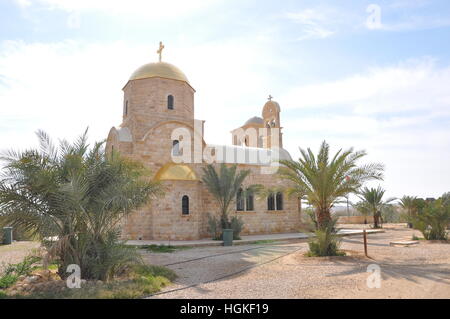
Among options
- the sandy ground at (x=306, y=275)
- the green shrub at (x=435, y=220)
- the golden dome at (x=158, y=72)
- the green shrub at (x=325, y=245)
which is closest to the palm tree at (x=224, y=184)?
the sandy ground at (x=306, y=275)

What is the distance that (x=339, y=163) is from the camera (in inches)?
432

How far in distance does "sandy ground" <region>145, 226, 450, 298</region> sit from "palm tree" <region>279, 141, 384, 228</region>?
1.88 metres

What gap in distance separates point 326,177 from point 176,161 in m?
9.44

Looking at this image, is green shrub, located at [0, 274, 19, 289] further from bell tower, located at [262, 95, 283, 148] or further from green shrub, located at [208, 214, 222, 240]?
bell tower, located at [262, 95, 283, 148]

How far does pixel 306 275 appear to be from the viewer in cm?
767

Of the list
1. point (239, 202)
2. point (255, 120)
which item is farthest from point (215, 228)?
point (255, 120)

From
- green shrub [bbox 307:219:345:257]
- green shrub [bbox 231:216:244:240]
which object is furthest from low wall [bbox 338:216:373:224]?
green shrub [bbox 307:219:345:257]

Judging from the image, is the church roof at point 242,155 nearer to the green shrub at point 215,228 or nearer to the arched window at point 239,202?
the arched window at point 239,202

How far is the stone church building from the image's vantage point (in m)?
16.5

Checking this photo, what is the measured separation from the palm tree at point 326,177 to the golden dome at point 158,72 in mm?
10467

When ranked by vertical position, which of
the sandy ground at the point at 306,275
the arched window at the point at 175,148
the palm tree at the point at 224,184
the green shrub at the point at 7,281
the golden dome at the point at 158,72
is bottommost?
the sandy ground at the point at 306,275

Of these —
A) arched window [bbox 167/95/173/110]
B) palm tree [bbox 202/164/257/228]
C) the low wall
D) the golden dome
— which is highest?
the golden dome

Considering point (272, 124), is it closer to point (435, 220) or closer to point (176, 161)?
point (176, 161)

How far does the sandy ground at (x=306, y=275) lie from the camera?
6.05m
